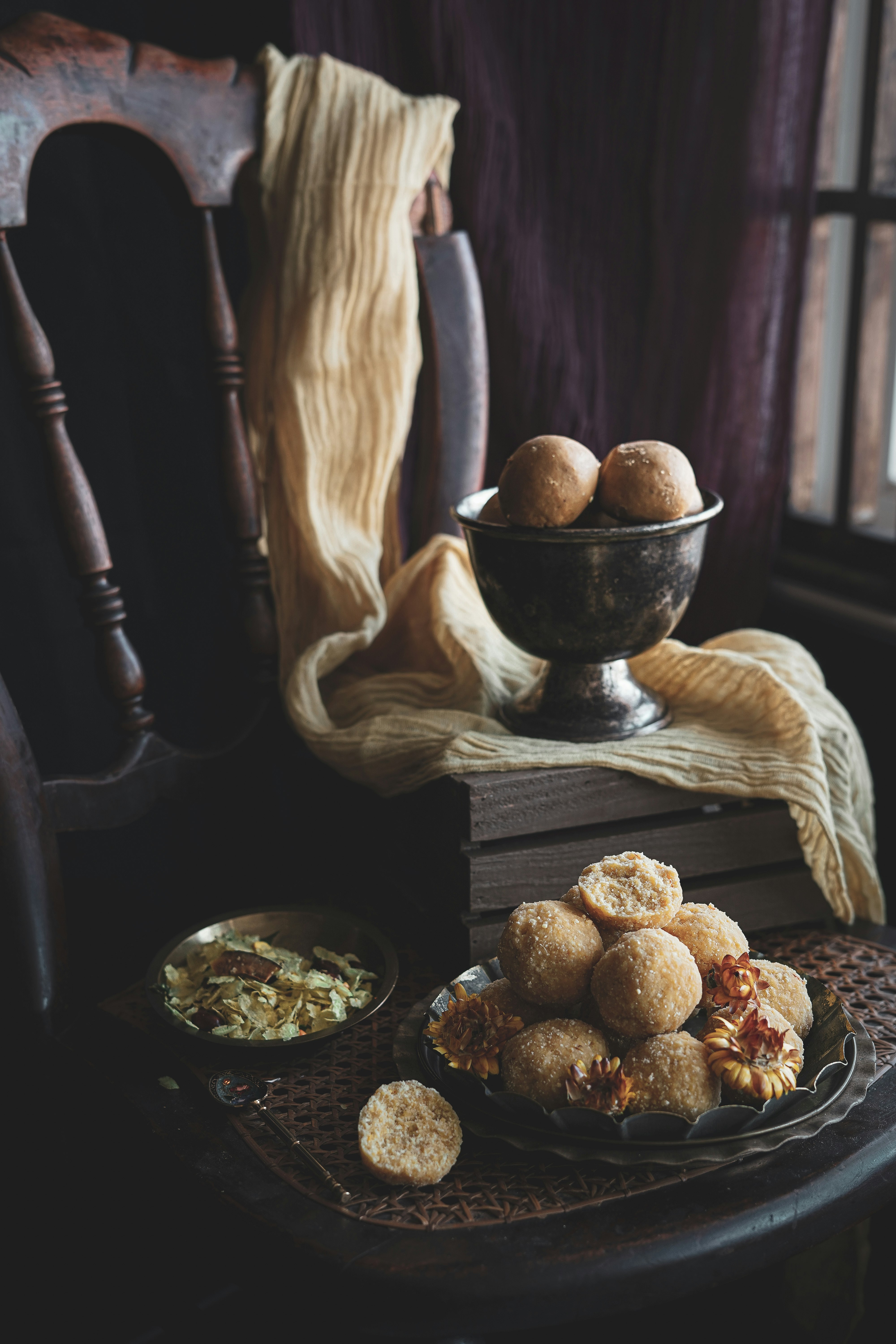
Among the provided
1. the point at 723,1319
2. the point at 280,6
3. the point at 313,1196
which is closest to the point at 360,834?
the point at 313,1196

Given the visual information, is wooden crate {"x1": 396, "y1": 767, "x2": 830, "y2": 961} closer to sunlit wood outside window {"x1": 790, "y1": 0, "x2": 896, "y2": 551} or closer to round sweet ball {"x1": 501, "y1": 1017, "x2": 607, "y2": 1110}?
round sweet ball {"x1": 501, "y1": 1017, "x2": 607, "y2": 1110}

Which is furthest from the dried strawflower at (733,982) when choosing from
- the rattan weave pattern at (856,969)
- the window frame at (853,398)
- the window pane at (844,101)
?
the window pane at (844,101)

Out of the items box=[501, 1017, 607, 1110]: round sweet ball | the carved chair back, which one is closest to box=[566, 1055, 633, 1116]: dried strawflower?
box=[501, 1017, 607, 1110]: round sweet ball

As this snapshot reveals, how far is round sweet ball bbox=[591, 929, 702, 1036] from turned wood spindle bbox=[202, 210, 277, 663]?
52 cm

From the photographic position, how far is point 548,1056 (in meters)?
Answer: 0.65

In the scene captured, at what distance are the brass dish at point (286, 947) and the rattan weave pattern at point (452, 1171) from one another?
0.03m

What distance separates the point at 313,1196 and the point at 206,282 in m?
0.73

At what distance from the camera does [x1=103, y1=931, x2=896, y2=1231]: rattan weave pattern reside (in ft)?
2.04

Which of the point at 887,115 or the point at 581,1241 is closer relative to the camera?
the point at 581,1241

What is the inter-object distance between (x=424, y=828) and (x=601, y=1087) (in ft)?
1.07

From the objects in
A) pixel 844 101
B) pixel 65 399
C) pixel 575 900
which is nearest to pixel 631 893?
pixel 575 900

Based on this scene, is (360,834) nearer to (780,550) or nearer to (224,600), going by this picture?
(224,600)

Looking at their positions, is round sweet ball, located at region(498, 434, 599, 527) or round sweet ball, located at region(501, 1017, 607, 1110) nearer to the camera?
round sweet ball, located at region(501, 1017, 607, 1110)

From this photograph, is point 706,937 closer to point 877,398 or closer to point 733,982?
point 733,982
